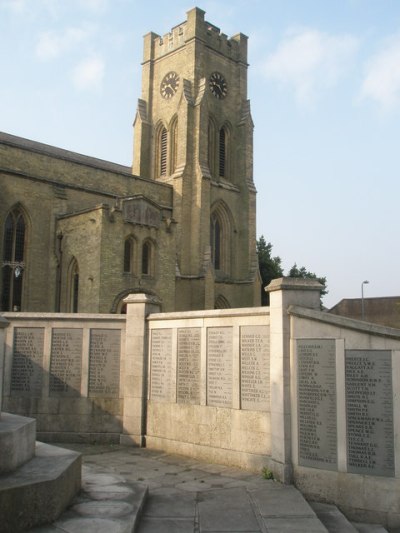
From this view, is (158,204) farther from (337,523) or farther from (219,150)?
(337,523)

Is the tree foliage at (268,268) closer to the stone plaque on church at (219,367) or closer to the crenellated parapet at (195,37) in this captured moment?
the crenellated parapet at (195,37)

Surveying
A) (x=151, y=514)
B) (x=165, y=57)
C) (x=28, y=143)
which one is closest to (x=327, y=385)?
(x=151, y=514)

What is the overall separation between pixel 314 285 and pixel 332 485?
8.85 feet

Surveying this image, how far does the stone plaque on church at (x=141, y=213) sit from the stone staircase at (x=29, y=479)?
66.4 ft

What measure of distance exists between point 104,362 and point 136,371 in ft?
2.37

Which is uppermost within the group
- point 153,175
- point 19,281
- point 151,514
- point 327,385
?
point 153,175

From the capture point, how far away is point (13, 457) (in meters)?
5.40

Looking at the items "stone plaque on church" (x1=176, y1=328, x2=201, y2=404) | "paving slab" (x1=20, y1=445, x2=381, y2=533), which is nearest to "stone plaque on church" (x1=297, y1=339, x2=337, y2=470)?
"paving slab" (x1=20, y1=445, x2=381, y2=533)

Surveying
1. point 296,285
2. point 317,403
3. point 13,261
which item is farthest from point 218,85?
point 317,403

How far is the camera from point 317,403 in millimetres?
7027

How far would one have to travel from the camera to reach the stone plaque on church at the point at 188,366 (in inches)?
355

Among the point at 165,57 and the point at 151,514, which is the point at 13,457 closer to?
the point at 151,514

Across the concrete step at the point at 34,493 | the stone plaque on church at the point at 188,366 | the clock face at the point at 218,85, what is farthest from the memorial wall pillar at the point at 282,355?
the clock face at the point at 218,85

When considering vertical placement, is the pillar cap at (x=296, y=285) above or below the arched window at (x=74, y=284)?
below
